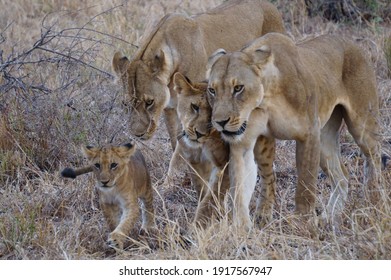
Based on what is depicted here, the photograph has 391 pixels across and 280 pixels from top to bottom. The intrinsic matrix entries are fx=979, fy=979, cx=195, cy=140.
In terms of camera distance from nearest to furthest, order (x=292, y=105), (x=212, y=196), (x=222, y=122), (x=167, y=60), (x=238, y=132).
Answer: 1. (x=222, y=122)
2. (x=238, y=132)
3. (x=292, y=105)
4. (x=212, y=196)
5. (x=167, y=60)

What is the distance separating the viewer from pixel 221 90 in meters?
5.64

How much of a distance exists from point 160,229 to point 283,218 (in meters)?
0.76

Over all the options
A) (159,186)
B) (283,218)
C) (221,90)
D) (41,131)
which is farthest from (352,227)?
(41,131)

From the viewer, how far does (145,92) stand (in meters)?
6.59

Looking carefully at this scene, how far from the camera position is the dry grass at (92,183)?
17.5 ft

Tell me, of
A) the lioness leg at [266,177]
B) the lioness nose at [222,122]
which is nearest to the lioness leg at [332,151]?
the lioness leg at [266,177]

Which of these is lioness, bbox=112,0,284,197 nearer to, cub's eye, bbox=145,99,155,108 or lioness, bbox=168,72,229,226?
cub's eye, bbox=145,99,155,108

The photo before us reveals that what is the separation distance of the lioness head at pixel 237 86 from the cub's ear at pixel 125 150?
565mm

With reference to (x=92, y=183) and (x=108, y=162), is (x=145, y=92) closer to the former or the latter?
(x=92, y=183)

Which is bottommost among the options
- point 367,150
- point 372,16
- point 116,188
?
point 372,16

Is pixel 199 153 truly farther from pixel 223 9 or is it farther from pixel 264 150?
pixel 223 9

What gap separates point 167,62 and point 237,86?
3.80ft

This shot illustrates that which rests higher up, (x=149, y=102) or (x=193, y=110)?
(x=193, y=110)

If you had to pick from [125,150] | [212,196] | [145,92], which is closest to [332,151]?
[212,196]
